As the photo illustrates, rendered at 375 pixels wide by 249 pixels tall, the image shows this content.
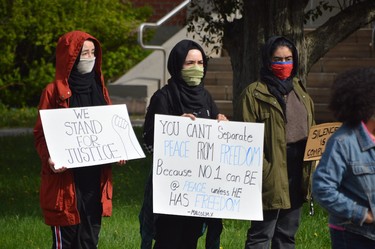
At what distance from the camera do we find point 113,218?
10266 mm

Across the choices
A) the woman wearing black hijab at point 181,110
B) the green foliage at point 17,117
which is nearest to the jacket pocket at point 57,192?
the woman wearing black hijab at point 181,110

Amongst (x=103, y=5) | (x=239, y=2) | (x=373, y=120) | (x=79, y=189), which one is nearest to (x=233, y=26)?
(x=239, y=2)

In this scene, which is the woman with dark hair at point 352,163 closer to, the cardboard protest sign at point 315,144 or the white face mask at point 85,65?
the cardboard protest sign at point 315,144

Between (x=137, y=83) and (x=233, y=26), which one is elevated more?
(x=233, y=26)

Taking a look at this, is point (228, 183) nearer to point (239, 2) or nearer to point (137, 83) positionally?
point (239, 2)

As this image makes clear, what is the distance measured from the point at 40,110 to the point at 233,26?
5.54 m

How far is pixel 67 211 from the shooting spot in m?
7.13

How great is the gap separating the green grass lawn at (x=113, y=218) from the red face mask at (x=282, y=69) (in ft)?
7.36

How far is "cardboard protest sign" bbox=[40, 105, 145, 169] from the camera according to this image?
714 centimetres

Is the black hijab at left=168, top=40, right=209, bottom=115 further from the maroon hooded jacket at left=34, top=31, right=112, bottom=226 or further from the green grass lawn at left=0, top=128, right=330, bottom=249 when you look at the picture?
the green grass lawn at left=0, top=128, right=330, bottom=249

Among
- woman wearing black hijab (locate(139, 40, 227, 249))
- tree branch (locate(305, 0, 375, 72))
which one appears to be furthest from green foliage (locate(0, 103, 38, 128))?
woman wearing black hijab (locate(139, 40, 227, 249))

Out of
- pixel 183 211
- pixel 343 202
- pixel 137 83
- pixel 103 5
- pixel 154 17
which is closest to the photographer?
pixel 343 202

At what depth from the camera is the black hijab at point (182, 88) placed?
6898 mm

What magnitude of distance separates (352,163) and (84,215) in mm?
2488
